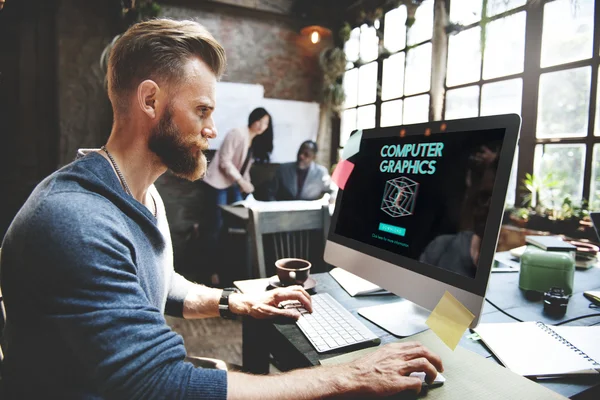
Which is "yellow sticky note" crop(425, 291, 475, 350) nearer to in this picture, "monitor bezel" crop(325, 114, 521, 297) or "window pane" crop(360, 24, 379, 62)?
"monitor bezel" crop(325, 114, 521, 297)

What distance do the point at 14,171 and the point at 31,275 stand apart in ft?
13.2

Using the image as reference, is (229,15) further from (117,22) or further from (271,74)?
(117,22)

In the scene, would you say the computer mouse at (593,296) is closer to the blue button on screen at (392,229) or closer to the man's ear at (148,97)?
the blue button on screen at (392,229)

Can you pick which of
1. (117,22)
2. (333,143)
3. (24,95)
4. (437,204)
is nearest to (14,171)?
(24,95)

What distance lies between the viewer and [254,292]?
1.19 metres

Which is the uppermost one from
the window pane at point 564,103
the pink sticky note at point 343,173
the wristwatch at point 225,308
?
the window pane at point 564,103

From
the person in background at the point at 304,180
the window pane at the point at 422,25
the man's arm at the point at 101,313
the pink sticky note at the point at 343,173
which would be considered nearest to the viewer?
the man's arm at the point at 101,313

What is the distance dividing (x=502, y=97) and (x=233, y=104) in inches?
121

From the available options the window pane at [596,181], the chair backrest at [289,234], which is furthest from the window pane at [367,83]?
the chair backrest at [289,234]

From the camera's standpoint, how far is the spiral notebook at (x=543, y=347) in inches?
29.4

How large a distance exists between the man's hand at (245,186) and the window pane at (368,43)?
82.4 inches

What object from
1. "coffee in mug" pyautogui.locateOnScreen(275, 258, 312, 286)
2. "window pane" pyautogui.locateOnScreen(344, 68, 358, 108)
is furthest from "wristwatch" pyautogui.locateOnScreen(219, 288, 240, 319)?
"window pane" pyautogui.locateOnScreen(344, 68, 358, 108)

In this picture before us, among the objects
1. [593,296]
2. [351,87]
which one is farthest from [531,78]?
[351,87]

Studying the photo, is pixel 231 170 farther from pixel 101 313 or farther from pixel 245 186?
pixel 101 313
